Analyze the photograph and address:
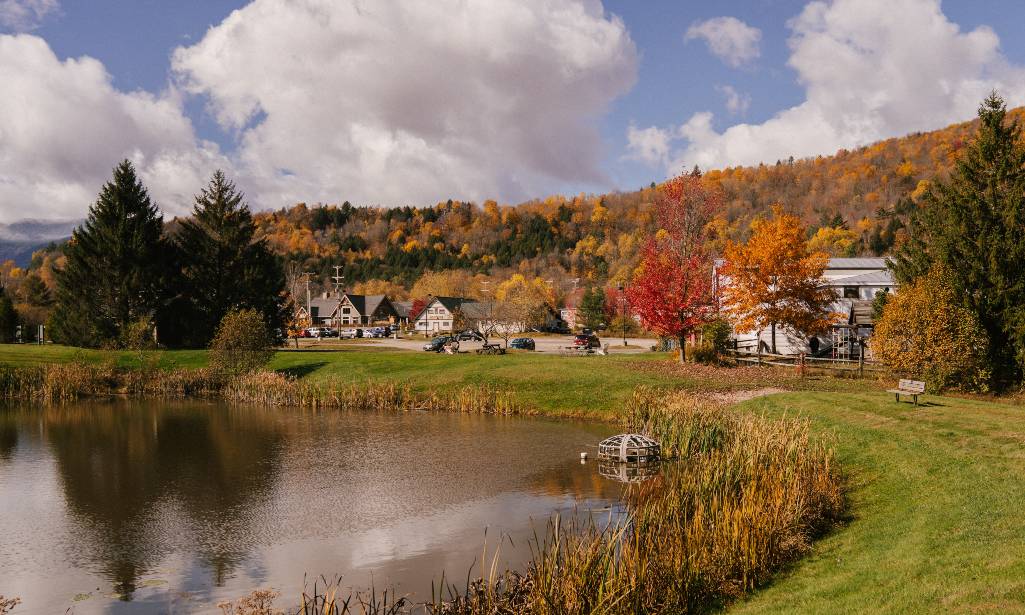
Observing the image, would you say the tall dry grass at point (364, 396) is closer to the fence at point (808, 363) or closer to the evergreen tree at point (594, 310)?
the fence at point (808, 363)

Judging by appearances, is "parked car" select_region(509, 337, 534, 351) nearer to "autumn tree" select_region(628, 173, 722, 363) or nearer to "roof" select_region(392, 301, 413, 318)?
"autumn tree" select_region(628, 173, 722, 363)

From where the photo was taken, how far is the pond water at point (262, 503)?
16250mm

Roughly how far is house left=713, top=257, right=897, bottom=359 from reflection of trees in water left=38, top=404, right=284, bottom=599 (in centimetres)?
3866

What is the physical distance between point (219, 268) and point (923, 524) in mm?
66699

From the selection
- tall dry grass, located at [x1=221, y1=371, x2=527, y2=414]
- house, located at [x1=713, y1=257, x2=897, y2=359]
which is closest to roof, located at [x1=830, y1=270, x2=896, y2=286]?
house, located at [x1=713, y1=257, x2=897, y2=359]

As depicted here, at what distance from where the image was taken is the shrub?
122 feet

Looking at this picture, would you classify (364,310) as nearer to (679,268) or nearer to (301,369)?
(301,369)

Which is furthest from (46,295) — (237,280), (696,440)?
(696,440)

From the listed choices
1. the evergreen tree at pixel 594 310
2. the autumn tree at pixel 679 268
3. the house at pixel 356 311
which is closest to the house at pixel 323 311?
the house at pixel 356 311

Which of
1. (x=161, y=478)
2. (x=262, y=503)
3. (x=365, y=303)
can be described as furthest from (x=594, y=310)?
(x=262, y=503)

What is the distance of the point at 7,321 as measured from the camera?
79.1m

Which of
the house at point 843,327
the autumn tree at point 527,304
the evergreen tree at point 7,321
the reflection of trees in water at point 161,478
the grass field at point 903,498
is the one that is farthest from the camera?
the autumn tree at point 527,304

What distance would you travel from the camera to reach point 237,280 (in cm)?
6962

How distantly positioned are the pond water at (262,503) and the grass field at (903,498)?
6.38 m
